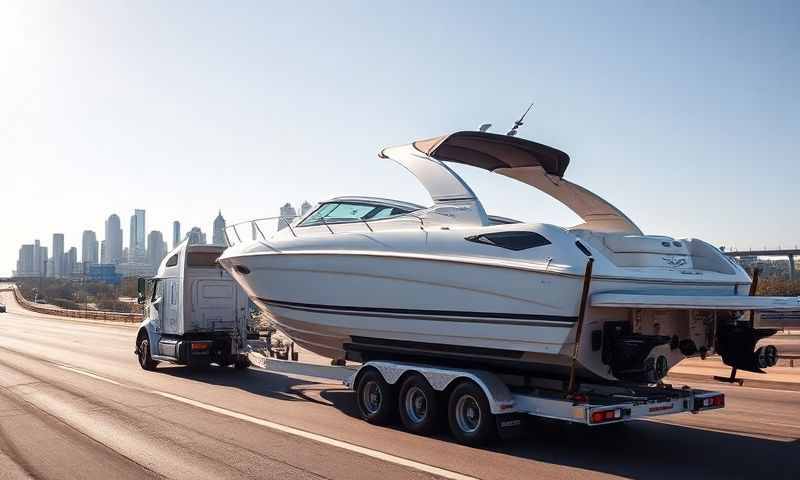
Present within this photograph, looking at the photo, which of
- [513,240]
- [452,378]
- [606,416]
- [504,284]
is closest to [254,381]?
[452,378]

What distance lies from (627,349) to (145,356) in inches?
524

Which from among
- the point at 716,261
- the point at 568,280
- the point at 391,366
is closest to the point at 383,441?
the point at 391,366

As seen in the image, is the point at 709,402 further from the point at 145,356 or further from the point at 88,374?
the point at 145,356

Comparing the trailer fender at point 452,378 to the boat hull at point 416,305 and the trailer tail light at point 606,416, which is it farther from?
the trailer tail light at point 606,416

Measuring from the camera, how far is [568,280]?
27.0 feet

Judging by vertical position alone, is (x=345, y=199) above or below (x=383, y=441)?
above

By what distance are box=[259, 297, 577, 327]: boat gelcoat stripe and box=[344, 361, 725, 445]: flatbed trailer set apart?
660mm

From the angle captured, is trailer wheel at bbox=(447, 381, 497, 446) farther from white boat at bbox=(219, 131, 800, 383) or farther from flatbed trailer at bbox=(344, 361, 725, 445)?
white boat at bbox=(219, 131, 800, 383)

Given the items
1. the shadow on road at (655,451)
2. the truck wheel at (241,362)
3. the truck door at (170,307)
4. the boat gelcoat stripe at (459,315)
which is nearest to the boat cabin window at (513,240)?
the boat gelcoat stripe at (459,315)

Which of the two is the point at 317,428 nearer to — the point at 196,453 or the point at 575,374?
the point at 196,453

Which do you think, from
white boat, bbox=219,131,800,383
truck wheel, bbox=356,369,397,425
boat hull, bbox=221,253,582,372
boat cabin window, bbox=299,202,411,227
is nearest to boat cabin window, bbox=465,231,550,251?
white boat, bbox=219,131,800,383

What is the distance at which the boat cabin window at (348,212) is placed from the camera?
11.0 metres

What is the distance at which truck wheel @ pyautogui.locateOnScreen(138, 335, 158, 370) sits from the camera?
17.9m

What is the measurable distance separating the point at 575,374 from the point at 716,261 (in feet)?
Result: 8.55
